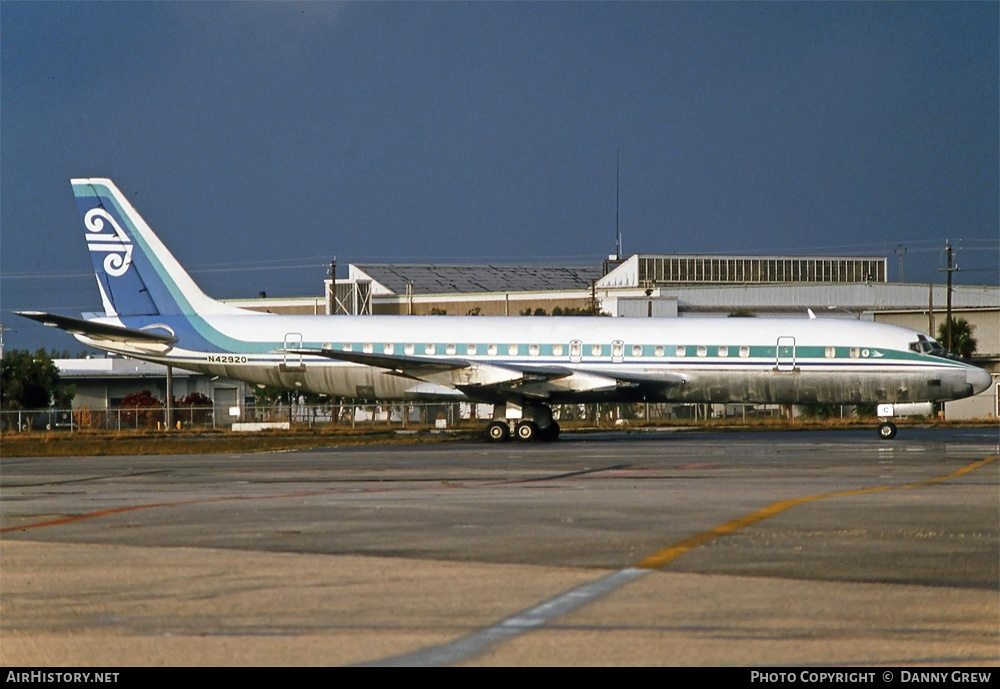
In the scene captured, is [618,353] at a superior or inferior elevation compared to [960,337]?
inferior

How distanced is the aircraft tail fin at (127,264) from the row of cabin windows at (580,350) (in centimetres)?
557

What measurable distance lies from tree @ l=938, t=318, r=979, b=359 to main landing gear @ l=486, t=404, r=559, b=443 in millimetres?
43500

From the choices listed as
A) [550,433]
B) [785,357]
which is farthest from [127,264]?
[785,357]

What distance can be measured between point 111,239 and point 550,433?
47.6ft

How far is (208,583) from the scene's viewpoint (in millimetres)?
9406

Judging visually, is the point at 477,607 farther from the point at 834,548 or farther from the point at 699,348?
the point at 699,348

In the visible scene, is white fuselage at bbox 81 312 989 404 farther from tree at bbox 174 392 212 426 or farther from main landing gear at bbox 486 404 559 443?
tree at bbox 174 392 212 426

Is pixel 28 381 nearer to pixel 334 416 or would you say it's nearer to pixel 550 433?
pixel 334 416

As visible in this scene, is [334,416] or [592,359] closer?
[592,359]

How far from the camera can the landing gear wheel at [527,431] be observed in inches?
1328

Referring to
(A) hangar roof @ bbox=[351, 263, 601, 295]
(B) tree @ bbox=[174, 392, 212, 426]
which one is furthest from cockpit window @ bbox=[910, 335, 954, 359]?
(A) hangar roof @ bbox=[351, 263, 601, 295]

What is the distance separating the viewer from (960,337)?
7300 centimetres

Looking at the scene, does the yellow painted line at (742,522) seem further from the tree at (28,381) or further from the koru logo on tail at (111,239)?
the tree at (28,381)
